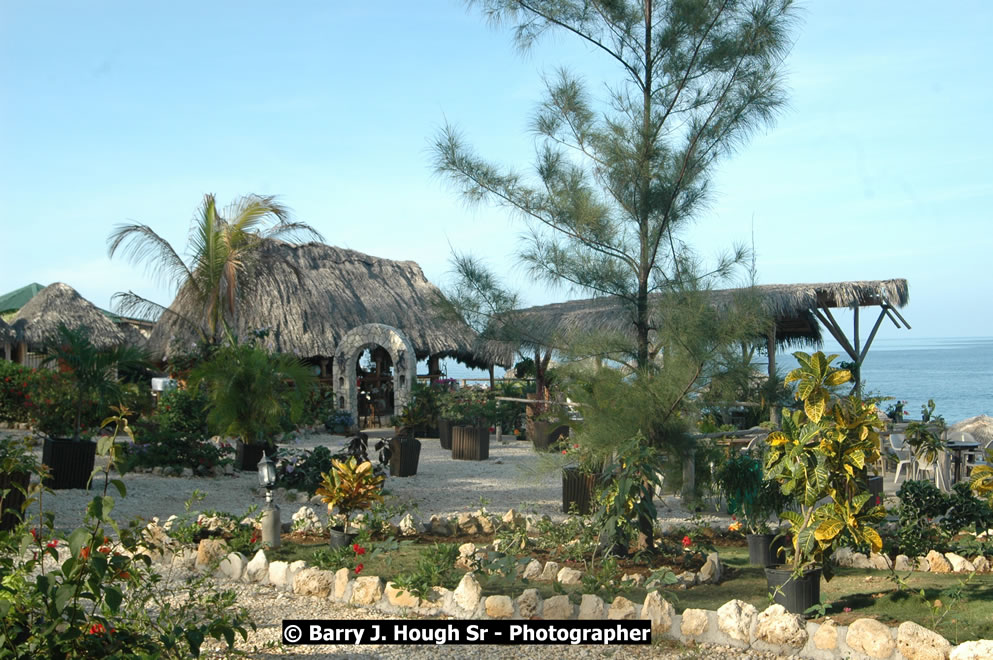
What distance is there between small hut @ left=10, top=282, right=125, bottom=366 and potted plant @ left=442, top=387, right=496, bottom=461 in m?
9.94

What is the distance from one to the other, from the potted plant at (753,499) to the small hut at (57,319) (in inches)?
707

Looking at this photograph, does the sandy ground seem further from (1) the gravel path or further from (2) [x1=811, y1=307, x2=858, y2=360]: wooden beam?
(2) [x1=811, y1=307, x2=858, y2=360]: wooden beam

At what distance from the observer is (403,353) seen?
16.9 m

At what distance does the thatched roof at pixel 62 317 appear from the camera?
20.3 meters

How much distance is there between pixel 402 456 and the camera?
10.6 metres

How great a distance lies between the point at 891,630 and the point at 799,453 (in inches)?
37.4

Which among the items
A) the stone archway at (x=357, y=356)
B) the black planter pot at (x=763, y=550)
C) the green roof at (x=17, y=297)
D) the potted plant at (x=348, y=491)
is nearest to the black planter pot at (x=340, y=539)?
the potted plant at (x=348, y=491)

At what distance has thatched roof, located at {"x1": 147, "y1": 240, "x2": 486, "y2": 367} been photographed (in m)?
18.7

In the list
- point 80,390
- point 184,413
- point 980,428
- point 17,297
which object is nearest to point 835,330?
point 980,428

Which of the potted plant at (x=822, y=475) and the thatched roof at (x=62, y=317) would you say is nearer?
the potted plant at (x=822, y=475)

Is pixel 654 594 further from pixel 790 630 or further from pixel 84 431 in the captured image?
pixel 84 431

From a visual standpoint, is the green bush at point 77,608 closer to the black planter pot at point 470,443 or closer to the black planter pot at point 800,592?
the black planter pot at point 800,592

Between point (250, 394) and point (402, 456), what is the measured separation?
199 centimetres

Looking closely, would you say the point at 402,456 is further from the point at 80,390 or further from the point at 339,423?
the point at 339,423
